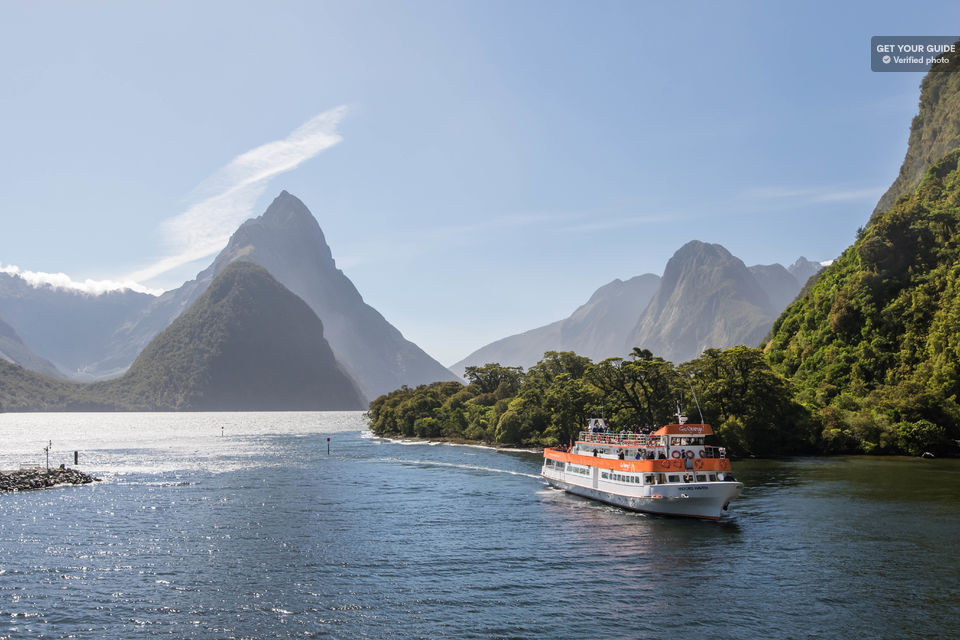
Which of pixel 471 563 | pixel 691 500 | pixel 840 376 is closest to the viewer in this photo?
pixel 471 563

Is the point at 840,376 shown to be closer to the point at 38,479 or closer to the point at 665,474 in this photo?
the point at 665,474

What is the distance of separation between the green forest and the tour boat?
39630 mm

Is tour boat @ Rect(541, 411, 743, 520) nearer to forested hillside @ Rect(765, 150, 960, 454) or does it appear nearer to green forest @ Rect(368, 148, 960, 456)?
green forest @ Rect(368, 148, 960, 456)

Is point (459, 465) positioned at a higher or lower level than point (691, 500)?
lower

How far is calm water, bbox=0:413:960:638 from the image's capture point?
1420 inches

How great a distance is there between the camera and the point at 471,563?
4878 centimetres

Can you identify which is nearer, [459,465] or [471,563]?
[471,563]

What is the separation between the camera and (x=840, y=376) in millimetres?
153250

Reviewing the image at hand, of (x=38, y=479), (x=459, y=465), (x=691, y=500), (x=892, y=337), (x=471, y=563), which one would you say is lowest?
(x=459, y=465)

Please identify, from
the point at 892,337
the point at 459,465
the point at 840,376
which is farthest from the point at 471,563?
the point at 892,337

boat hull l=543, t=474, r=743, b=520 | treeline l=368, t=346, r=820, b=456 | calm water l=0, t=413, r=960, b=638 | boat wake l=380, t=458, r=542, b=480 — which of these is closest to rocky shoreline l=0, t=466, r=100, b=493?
calm water l=0, t=413, r=960, b=638

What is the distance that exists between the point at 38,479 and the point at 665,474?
8718 cm

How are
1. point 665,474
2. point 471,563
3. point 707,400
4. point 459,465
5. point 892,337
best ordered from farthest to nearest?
point 892,337, point 707,400, point 459,465, point 665,474, point 471,563

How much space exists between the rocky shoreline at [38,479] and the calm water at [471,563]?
21.6 ft
